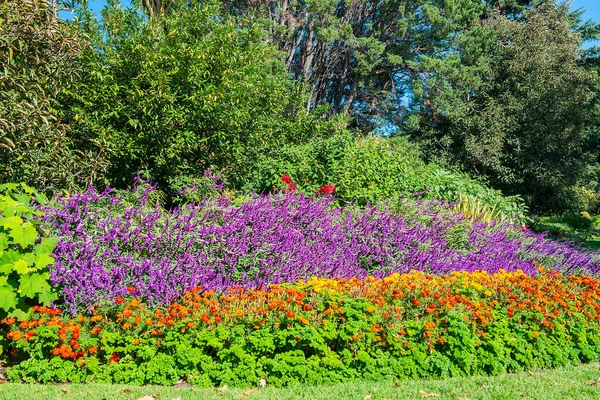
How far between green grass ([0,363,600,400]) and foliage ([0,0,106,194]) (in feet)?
9.21

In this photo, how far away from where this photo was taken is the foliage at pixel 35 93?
525cm

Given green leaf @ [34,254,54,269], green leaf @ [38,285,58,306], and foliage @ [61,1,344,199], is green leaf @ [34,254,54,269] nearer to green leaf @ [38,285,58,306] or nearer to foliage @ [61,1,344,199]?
green leaf @ [38,285,58,306]

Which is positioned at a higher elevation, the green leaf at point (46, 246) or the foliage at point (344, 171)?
the foliage at point (344, 171)

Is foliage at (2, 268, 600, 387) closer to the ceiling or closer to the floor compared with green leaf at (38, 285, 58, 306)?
closer to the floor

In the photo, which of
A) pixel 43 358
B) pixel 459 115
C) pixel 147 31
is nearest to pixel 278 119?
pixel 147 31

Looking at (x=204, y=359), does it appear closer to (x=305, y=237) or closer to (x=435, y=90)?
(x=305, y=237)

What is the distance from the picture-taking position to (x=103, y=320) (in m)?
4.03

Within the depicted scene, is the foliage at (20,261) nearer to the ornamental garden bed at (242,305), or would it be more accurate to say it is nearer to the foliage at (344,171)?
the ornamental garden bed at (242,305)

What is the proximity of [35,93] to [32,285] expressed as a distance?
2.85m

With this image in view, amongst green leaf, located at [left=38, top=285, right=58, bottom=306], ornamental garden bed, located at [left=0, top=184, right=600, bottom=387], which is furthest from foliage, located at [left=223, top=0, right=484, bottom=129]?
green leaf, located at [left=38, top=285, right=58, bottom=306]

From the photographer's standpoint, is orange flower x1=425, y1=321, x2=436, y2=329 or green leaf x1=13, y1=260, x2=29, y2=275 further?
orange flower x1=425, y1=321, x2=436, y2=329

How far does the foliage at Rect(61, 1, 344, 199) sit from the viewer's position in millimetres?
7191

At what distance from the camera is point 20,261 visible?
12.6 ft

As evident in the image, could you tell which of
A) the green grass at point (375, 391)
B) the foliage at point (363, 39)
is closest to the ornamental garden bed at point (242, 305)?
the green grass at point (375, 391)
